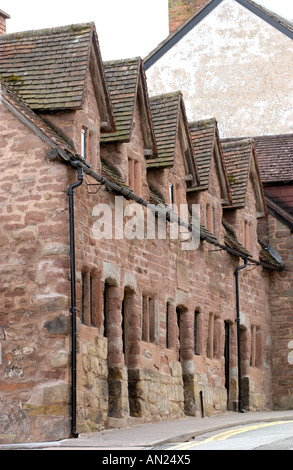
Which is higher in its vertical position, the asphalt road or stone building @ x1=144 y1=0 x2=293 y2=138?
stone building @ x1=144 y1=0 x2=293 y2=138

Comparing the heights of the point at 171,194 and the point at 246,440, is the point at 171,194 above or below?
above

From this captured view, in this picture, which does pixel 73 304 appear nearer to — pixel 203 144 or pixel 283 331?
pixel 203 144

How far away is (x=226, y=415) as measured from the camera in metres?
26.0

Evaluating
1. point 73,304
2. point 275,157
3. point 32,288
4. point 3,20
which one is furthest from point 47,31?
point 275,157

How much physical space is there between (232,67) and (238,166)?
6.26 m

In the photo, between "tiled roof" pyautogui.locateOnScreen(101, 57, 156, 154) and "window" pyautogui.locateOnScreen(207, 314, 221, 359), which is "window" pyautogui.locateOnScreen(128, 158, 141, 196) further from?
"window" pyautogui.locateOnScreen(207, 314, 221, 359)

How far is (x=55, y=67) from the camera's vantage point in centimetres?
2108

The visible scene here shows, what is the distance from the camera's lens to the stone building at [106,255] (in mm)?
18531

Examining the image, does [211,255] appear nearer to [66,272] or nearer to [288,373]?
[288,373]

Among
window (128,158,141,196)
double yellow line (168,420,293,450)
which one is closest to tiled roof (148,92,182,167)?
window (128,158,141,196)

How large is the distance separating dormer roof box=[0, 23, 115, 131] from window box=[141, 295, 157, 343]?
3781mm

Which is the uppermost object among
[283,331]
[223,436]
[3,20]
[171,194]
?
[3,20]

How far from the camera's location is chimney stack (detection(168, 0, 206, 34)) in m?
→ 38.0
